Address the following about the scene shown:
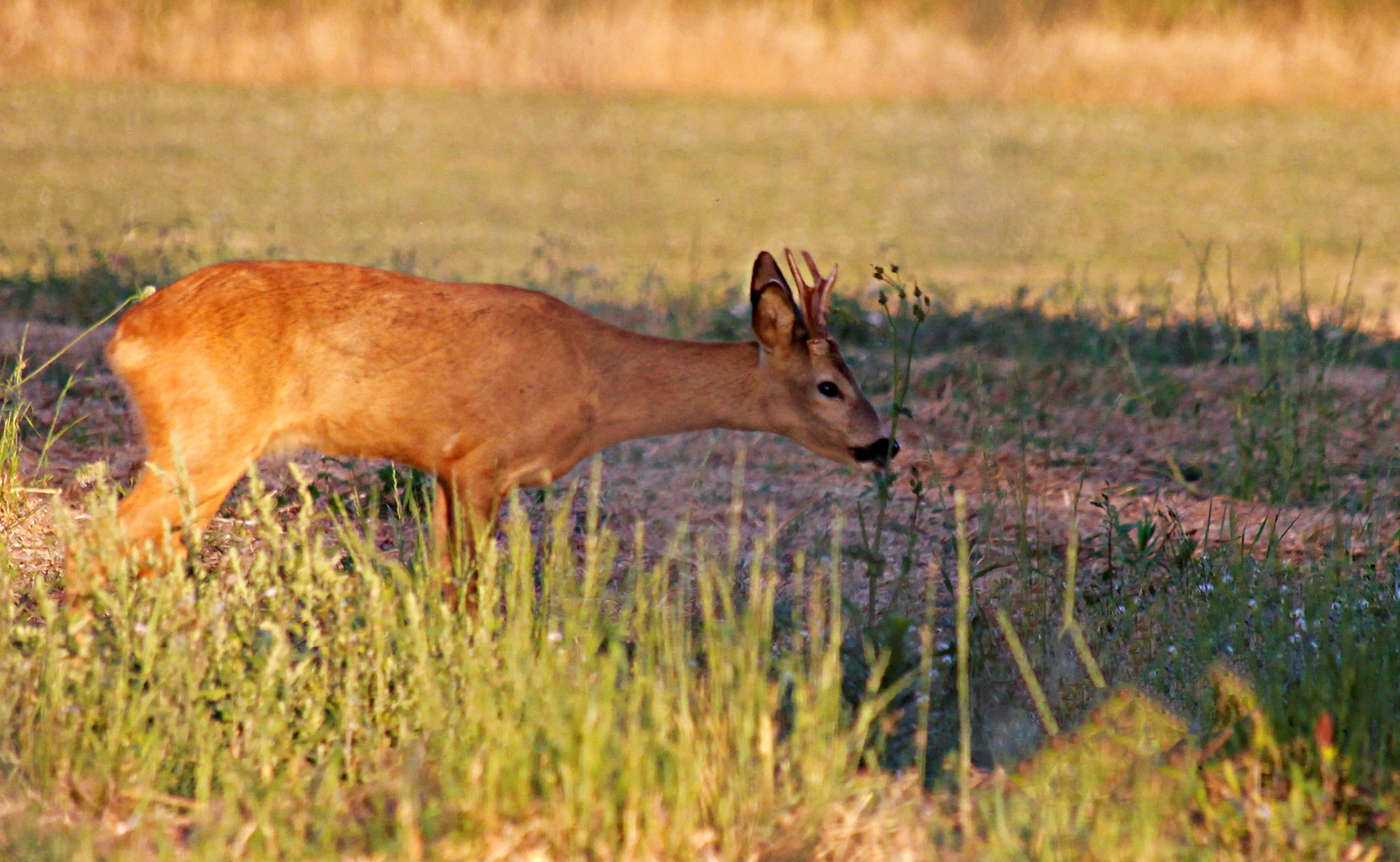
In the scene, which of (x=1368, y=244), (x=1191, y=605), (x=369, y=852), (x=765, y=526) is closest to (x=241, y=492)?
(x=765, y=526)

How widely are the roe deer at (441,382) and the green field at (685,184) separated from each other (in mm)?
4135

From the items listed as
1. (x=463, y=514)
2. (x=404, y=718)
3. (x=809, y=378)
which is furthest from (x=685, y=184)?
(x=404, y=718)

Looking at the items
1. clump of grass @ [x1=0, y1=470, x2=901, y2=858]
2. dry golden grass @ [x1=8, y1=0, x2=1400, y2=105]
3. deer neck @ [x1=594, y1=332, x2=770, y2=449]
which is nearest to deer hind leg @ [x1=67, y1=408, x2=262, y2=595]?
clump of grass @ [x1=0, y1=470, x2=901, y2=858]

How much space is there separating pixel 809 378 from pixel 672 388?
44 cm

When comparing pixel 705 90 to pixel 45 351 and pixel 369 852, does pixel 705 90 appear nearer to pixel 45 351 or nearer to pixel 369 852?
pixel 45 351

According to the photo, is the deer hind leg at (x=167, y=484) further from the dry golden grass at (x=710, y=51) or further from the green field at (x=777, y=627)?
the dry golden grass at (x=710, y=51)

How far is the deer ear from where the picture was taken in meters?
5.36

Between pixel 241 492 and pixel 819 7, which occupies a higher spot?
pixel 819 7

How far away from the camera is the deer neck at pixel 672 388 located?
5328mm

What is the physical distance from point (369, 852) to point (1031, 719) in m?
1.80

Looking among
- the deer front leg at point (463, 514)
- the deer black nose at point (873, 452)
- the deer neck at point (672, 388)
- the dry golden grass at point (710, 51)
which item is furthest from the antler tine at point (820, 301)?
the dry golden grass at point (710, 51)

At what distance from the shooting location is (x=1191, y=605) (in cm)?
502

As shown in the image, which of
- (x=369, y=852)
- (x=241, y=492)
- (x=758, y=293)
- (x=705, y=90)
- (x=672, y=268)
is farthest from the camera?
(x=705, y=90)

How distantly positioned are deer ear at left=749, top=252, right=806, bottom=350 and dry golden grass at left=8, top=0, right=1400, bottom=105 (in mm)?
16794
